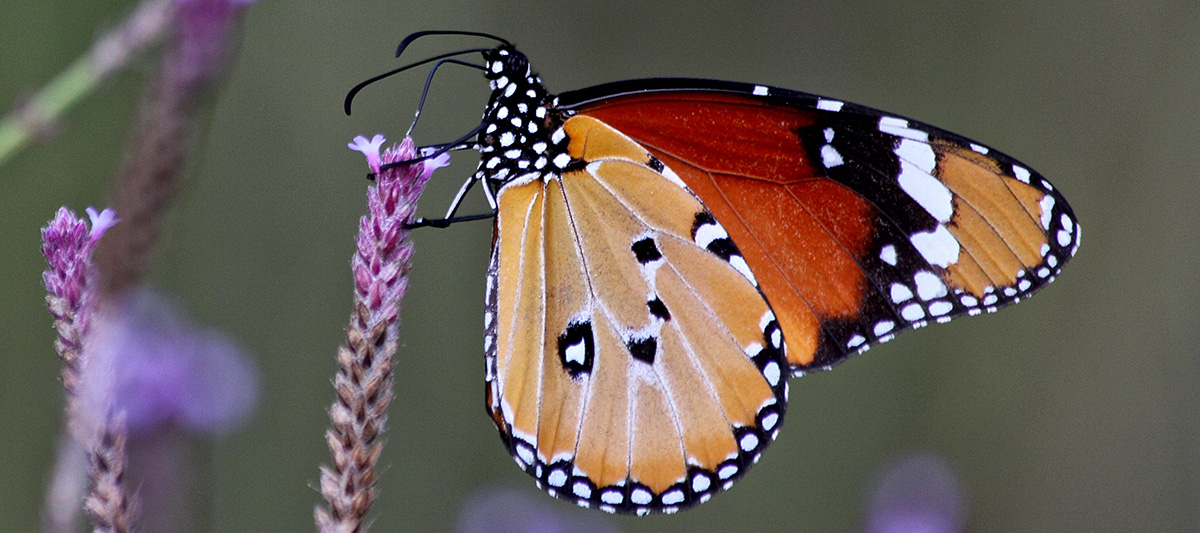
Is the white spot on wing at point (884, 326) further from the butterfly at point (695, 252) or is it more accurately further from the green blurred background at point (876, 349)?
the green blurred background at point (876, 349)

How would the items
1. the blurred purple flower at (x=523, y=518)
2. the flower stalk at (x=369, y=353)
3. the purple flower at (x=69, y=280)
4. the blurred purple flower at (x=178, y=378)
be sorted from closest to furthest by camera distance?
the purple flower at (x=69, y=280) < the flower stalk at (x=369, y=353) < the blurred purple flower at (x=178, y=378) < the blurred purple flower at (x=523, y=518)

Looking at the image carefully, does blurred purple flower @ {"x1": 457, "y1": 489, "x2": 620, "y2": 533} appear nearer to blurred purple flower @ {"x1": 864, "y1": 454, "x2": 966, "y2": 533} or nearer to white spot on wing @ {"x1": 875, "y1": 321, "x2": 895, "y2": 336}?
blurred purple flower @ {"x1": 864, "y1": 454, "x2": 966, "y2": 533}

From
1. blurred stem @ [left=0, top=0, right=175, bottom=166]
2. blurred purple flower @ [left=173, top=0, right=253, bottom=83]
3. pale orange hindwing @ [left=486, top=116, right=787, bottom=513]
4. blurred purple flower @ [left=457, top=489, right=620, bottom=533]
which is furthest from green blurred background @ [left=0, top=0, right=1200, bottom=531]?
blurred purple flower @ [left=173, top=0, right=253, bottom=83]

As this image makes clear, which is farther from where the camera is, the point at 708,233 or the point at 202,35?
the point at 708,233

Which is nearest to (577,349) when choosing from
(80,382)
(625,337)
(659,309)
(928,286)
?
(625,337)

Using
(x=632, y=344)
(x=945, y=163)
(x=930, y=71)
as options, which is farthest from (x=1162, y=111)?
(x=632, y=344)

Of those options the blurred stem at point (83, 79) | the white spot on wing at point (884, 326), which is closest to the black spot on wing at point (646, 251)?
the white spot on wing at point (884, 326)

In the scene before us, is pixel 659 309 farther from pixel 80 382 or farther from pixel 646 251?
pixel 80 382
